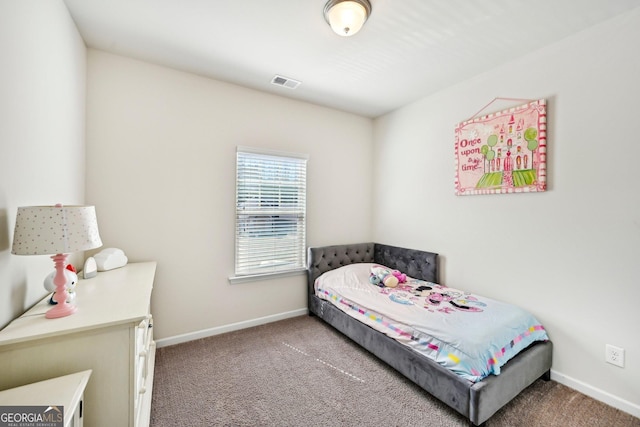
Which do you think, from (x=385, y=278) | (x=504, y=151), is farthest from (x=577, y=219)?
(x=385, y=278)

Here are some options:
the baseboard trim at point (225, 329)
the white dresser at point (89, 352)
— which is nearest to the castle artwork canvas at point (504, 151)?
the baseboard trim at point (225, 329)

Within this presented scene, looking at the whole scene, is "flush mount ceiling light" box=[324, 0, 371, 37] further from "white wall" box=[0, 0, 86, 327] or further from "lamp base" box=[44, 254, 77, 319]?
"lamp base" box=[44, 254, 77, 319]

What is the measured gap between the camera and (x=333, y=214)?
357 centimetres

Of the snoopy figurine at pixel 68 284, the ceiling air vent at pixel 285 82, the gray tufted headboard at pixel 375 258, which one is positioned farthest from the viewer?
the gray tufted headboard at pixel 375 258

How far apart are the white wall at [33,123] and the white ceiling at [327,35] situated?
1.42 feet

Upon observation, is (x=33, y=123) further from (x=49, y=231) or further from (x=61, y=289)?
(x=61, y=289)

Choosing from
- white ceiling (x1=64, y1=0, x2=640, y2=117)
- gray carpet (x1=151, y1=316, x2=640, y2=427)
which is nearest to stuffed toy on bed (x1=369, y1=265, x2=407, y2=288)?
gray carpet (x1=151, y1=316, x2=640, y2=427)

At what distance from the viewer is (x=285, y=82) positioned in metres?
2.82

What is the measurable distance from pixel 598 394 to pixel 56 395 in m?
3.19

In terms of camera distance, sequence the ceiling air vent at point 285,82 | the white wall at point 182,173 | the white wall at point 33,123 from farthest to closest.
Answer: the ceiling air vent at point 285,82
the white wall at point 182,173
the white wall at point 33,123

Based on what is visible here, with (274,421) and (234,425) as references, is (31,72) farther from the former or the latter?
(274,421)

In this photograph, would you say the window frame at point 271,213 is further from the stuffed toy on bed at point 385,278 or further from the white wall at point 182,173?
the stuffed toy on bed at point 385,278

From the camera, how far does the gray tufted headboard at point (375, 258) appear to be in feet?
9.95

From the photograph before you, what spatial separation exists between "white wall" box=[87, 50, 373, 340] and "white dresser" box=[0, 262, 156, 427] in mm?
1201
